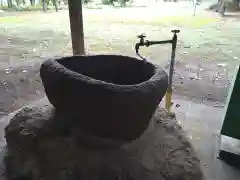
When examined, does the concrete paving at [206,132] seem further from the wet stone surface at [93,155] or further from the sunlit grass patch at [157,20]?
the sunlit grass patch at [157,20]

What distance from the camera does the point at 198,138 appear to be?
1697 mm

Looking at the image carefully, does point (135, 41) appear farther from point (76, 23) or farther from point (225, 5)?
point (225, 5)

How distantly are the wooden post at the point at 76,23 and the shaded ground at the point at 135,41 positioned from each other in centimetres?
70

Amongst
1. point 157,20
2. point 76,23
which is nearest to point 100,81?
point 76,23

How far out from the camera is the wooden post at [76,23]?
1739 mm

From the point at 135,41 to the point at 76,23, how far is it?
1499mm

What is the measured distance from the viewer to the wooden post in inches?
68.5

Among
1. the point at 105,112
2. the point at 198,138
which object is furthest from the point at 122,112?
the point at 198,138

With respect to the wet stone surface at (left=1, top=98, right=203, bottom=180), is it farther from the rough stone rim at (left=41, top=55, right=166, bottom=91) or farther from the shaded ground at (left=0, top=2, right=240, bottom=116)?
the shaded ground at (left=0, top=2, right=240, bottom=116)

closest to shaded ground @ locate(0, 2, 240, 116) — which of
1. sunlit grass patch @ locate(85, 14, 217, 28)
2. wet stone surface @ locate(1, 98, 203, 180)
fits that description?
sunlit grass patch @ locate(85, 14, 217, 28)

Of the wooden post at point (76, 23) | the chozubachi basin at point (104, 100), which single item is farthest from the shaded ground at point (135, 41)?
the chozubachi basin at point (104, 100)

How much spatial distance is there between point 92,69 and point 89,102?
1.04 feet

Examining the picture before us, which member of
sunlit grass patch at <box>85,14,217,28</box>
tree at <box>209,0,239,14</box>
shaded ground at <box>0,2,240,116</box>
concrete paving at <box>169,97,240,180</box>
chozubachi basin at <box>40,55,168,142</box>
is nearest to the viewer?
chozubachi basin at <box>40,55,168,142</box>

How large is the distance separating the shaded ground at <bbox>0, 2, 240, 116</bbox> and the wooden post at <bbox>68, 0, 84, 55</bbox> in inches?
27.7
